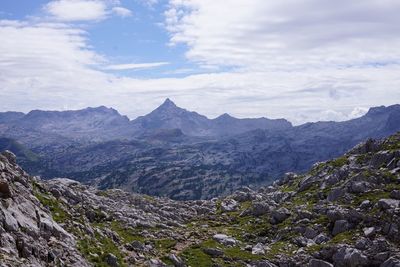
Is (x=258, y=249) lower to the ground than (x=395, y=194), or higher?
lower

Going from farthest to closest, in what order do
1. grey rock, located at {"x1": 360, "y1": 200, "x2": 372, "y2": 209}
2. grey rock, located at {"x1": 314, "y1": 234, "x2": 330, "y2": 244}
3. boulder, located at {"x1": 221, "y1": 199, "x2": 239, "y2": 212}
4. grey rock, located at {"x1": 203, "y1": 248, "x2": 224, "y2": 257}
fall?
boulder, located at {"x1": 221, "y1": 199, "x2": 239, "y2": 212}, grey rock, located at {"x1": 360, "y1": 200, "x2": 372, "y2": 209}, grey rock, located at {"x1": 314, "y1": 234, "x2": 330, "y2": 244}, grey rock, located at {"x1": 203, "y1": 248, "x2": 224, "y2": 257}

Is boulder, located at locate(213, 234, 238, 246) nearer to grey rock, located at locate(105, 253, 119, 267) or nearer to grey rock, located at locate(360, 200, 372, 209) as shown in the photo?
grey rock, located at locate(360, 200, 372, 209)

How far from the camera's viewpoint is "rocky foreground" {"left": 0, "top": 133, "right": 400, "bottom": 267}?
145ft

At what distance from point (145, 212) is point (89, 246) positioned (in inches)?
2024

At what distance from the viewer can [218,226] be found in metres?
95.4

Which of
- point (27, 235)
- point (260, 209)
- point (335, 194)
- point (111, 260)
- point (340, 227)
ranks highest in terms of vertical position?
point (27, 235)

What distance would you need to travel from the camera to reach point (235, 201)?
125 metres

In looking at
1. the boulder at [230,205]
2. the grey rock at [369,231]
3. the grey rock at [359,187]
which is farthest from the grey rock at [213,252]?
the boulder at [230,205]

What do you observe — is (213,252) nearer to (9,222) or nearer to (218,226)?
(218,226)

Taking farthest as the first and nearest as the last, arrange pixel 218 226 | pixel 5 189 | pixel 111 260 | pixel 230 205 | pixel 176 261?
pixel 230 205
pixel 218 226
pixel 176 261
pixel 111 260
pixel 5 189

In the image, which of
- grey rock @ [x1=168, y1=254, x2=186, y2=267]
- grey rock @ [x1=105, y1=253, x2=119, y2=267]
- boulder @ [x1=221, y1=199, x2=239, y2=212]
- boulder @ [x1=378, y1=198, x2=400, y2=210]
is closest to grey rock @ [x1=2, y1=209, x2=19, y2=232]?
grey rock @ [x1=105, y1=253, x2=119, y2=267]

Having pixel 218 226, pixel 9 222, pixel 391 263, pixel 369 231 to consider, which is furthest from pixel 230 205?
pixel 9 222

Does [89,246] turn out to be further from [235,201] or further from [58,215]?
[235,201]

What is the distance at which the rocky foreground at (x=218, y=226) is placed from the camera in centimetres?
4422
